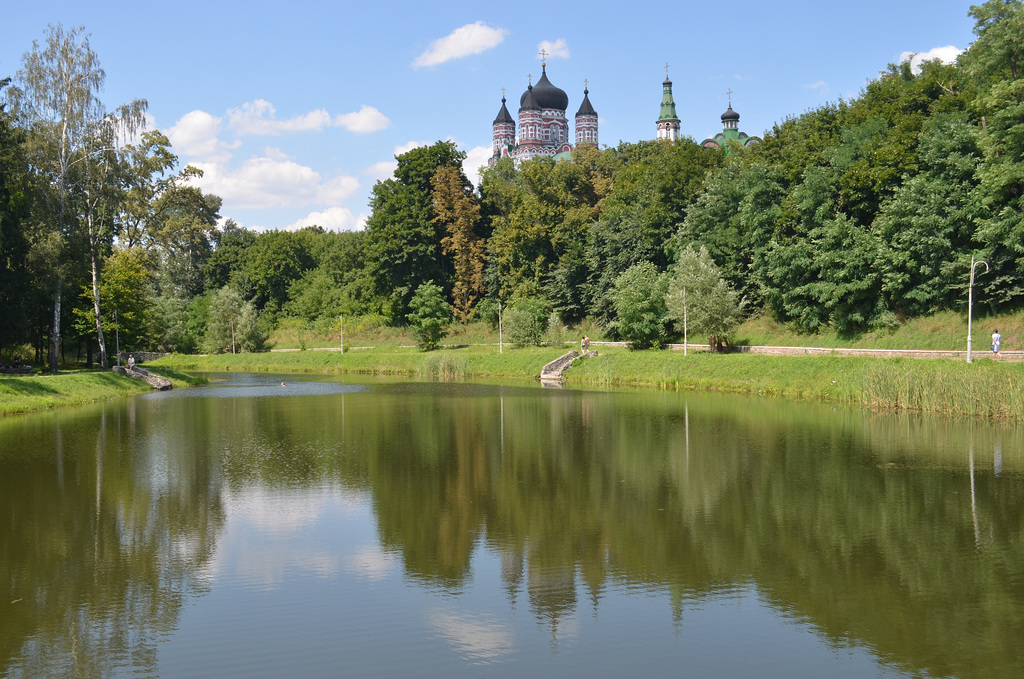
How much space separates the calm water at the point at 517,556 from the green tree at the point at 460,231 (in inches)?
2105

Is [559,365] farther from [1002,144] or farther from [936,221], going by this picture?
[1002,144]

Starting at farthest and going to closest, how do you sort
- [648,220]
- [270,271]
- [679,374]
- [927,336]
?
1. [270,271]
2. [648,220]
3. [679,374]
4. [927,336]

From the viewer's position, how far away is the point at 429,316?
66312 mm

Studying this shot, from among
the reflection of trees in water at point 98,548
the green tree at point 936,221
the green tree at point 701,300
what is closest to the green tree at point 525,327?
the green tree at point 701,300

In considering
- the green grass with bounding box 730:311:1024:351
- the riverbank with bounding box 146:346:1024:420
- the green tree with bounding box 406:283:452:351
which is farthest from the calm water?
the green tree with bounding box 406:283:452:351

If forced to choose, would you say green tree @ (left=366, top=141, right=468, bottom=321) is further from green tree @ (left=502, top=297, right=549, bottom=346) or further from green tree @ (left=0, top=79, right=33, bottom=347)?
green tree @ (left=0, top=79, right=33, bottom=347)

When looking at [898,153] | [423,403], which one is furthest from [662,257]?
[423,403]

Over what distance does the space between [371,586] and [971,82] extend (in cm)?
4654

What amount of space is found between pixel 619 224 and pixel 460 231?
19.0 m

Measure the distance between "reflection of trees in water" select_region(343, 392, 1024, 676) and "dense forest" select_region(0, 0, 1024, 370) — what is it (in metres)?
17.8

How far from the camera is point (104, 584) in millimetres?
11672

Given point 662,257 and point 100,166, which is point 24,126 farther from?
point 662,257

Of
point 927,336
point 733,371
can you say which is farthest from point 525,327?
point 927,336

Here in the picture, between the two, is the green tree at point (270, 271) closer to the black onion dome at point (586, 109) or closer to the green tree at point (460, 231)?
the green tree at point (460, 231)
